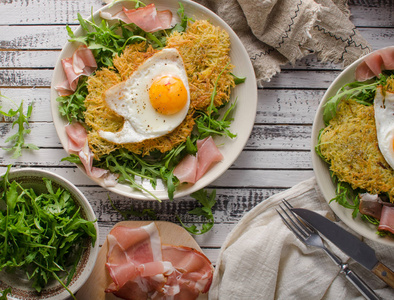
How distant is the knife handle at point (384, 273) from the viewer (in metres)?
2.84

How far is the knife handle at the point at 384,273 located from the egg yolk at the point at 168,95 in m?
1.91

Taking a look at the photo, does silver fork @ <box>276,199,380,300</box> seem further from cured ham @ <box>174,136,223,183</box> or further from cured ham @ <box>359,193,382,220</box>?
cured ham @ <box>174,136,223,183</box>

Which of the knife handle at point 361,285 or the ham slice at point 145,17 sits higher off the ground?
the ham slice at point 145,17

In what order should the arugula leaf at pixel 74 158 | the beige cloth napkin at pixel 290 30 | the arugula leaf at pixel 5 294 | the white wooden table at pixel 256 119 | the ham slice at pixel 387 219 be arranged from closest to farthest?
the arugula leaf at pixel 5 294 < the ham slice at pixel 387 219 < the arugula leaf at pixel 74 158 < the beige cloth napkin at pixel 290 30 < the white wooden table at pixel 256 119

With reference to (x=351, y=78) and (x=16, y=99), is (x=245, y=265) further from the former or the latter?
(x=16, y=99)

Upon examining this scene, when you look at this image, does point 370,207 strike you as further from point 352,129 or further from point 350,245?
point 352,129

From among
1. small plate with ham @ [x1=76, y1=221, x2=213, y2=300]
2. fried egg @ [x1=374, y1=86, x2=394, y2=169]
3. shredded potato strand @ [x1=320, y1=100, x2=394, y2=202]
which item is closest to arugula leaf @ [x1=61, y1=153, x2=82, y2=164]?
small plate with ham @ [x1=76, y1=221, x2=213, y2=300]

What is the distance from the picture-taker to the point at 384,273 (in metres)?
2.84

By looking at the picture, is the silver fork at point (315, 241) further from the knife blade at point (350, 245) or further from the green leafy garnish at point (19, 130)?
the green leafy garnish at point (19, 130)

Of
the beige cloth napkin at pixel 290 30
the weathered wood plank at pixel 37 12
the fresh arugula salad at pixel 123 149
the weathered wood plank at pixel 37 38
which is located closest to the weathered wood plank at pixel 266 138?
the fresh arugula salad at pixel 123 149

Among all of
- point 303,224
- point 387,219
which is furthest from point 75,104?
point 387,219

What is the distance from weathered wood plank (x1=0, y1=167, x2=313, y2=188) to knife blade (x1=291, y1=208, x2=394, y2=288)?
361mm

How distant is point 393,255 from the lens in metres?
3.04

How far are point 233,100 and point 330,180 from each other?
101 cm
